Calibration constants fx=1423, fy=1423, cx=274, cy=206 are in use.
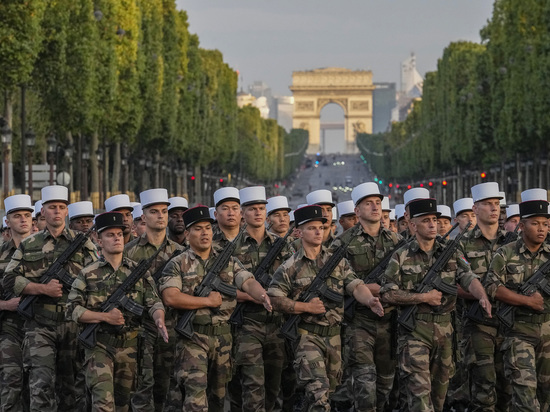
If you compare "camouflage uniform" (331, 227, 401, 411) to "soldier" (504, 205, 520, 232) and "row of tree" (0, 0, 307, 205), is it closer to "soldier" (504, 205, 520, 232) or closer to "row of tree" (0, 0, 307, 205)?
"soldier" (504, 205, 520, 232)

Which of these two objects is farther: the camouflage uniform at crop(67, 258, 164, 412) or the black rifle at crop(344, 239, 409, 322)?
the black rifle at crop(344, 239, 409, 322)

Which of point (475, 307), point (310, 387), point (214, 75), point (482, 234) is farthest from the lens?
point (214, 75)

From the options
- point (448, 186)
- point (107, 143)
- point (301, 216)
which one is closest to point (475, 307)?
point (301, 216)

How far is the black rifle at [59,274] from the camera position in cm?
1206

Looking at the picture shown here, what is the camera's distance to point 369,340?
12430mm

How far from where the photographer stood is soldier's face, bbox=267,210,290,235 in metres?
13.9

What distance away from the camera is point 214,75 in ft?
294

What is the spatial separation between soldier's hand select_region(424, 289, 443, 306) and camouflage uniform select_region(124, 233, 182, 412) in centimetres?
215

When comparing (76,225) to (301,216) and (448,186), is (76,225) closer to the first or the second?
(301,216)

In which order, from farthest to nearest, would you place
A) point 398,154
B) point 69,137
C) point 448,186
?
point 398,154 → point 448,186 → point 69,137

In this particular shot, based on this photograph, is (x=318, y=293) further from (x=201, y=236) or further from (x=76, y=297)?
(x=76, y=297)

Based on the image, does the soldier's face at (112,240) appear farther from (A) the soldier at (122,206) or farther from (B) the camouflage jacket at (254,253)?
(A) the soldier at (122,206)

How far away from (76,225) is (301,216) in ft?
8.80

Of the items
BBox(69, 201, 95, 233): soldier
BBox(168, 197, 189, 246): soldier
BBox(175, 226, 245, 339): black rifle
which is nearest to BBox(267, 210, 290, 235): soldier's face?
BBox(168, 197, 189, 246): soldier
